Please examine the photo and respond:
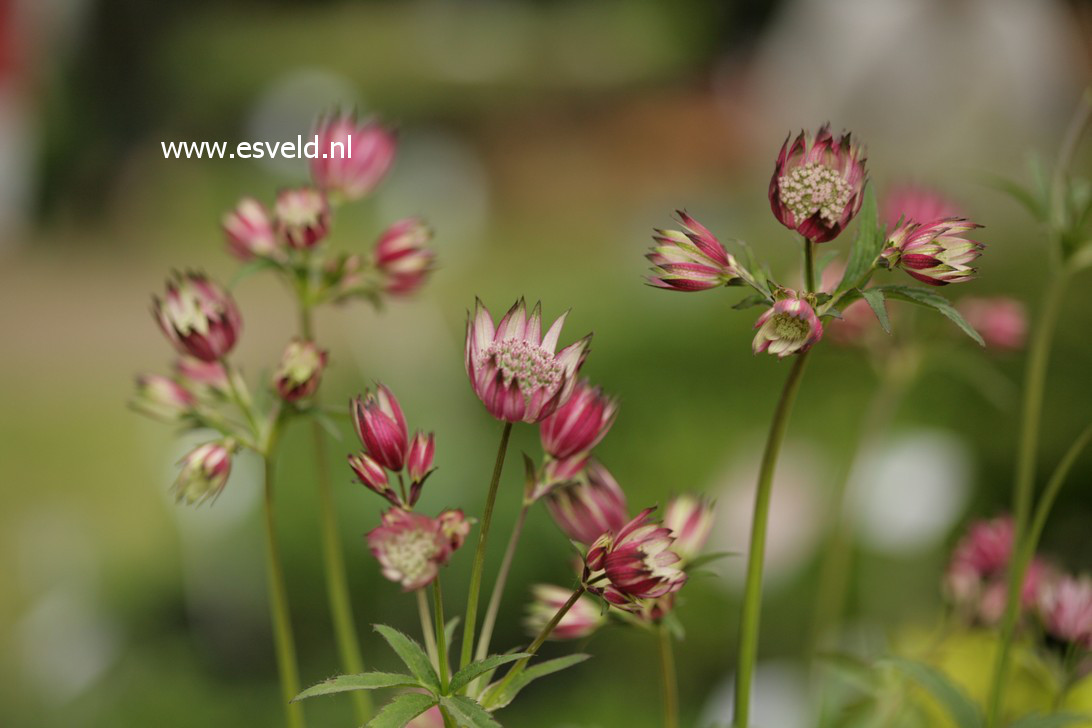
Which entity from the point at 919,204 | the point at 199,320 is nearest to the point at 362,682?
the point at 199,320

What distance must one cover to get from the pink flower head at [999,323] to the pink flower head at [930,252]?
0.62 ft

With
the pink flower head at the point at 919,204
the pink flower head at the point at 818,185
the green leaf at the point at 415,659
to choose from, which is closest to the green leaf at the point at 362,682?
the green leaf at the point at 415,659

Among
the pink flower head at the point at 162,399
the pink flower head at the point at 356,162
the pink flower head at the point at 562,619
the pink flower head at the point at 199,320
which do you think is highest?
the pink flower head at the point at 356,162

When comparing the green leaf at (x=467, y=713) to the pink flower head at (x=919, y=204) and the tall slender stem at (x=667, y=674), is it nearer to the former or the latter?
the tall slender stem at (x=667, y=674)

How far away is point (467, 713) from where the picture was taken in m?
0.19

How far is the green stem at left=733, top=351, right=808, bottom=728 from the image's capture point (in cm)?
A: 20

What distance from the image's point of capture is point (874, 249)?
0.69 feet

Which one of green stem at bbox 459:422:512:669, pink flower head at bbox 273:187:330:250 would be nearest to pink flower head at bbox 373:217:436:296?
pink flower head at bbox 273:187:330:250

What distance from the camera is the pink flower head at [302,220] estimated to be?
0.29 metres

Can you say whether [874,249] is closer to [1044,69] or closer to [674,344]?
[674,344]

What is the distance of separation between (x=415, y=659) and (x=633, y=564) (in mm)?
43

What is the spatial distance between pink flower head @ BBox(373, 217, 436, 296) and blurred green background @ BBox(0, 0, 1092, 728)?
45 millimetres

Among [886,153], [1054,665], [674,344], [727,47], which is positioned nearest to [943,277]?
[1054,665]

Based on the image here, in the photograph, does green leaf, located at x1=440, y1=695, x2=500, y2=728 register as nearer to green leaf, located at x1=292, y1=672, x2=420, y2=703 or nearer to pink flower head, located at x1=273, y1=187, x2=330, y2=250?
green leaf, located at x1=292, y1=672, x2=420, y2=703
